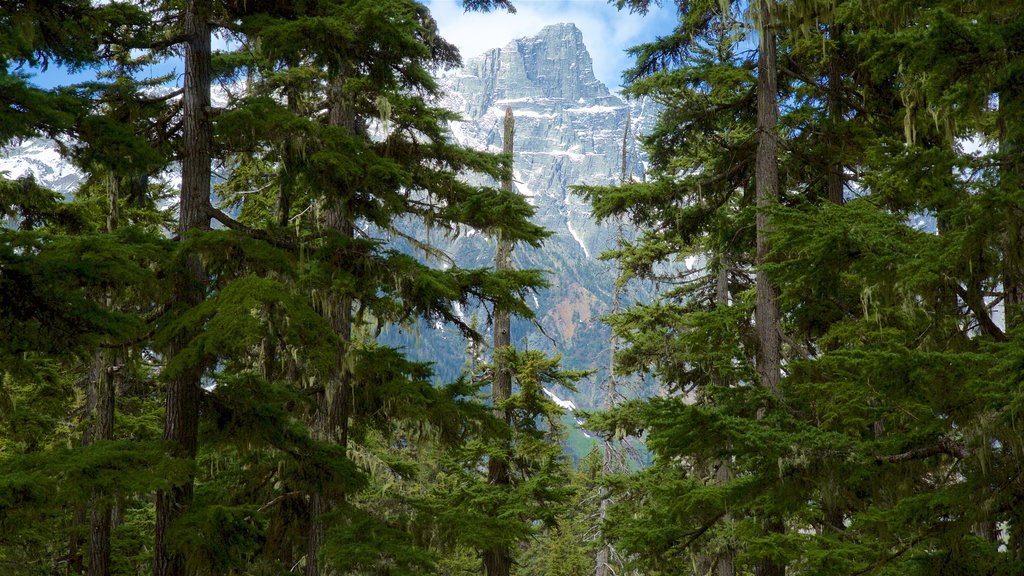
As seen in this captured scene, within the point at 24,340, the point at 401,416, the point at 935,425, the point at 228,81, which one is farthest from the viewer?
the point at 228,81

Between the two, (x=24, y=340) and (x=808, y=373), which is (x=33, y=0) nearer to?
(x=24, y=340)

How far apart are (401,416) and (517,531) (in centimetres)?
362

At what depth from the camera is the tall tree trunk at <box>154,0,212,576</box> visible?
7.62 meters

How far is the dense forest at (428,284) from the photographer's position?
21.6ft

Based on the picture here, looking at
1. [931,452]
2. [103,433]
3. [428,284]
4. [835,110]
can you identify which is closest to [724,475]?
[835,110]

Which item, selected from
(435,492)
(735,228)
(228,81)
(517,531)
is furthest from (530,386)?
(228,81)

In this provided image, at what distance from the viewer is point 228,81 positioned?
12.5 m

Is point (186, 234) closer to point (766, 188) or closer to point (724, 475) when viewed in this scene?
point (766, 188)

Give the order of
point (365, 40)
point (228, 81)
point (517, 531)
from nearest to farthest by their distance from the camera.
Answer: point (365, 40)
point (228, 81)
point (517, 531)

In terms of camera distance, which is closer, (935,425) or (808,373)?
(935,425)

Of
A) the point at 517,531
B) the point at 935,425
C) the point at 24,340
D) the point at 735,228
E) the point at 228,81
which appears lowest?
the point at 517,531

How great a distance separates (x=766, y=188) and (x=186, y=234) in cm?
843

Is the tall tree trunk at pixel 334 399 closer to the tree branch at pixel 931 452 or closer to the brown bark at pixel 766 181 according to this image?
the brown bark at pixel 766 181

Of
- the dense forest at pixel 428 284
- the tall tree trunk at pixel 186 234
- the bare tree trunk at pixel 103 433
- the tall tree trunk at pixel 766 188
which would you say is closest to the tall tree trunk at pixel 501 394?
the dense forest at pixel 428 284
